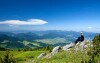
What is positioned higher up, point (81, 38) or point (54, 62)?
point (81, 38)

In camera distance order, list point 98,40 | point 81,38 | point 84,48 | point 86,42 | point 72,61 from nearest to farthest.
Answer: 1. point 72,61
2. point 98,40
3. point 84,48
4. point 86,42
5. point 81,38

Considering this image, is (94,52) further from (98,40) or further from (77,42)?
(77,42)

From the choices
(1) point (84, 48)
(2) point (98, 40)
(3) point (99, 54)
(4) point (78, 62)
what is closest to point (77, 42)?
(1) point (84, 48)

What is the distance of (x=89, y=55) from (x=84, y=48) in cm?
1091

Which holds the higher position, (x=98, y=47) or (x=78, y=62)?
(x=98, y=47)

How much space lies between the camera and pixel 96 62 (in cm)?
4216

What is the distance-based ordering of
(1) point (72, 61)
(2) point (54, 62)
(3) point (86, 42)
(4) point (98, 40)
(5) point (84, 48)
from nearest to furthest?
(1) point (72, 61), (2) point (54, 62), (4) point (98, 40), (5) point (84, 48), (3) point (86, 42)

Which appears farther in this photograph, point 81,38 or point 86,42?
point 81,38

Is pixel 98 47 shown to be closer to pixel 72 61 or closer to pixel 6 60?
pixel 72 61

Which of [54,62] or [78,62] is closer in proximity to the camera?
[78,62]

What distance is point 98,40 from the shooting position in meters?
54.3

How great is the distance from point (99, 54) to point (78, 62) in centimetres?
848

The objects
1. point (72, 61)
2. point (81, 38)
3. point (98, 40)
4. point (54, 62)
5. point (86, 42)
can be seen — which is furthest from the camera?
point (81, 38)


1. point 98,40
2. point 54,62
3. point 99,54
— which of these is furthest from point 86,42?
point 54,62
